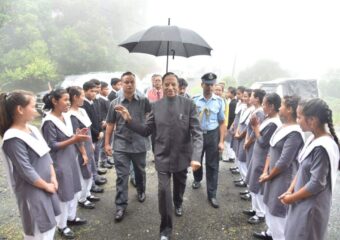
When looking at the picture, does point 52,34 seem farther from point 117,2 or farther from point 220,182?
point 220,182

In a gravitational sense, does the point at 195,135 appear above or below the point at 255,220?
above

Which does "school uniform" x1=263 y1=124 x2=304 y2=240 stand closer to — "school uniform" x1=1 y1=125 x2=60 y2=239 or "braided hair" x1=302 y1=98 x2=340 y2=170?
"braided hair" x1=302 y1=98 x2=340 y2=170

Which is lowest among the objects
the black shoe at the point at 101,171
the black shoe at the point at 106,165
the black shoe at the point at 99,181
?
the black shoe at the point at 106,165

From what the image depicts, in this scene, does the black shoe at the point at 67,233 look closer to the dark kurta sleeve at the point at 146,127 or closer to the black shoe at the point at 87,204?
the black shoe at the point at 87,204

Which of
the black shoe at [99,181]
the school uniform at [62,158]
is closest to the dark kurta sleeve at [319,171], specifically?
the school uniform at [62,158]

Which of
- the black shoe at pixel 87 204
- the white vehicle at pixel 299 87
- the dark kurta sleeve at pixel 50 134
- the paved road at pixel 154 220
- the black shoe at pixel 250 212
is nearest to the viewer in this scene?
the dark kurta sleeve at pixel 50 134

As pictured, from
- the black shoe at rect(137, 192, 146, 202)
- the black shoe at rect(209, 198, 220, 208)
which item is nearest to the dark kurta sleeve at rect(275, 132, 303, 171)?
the black shoe at rect(209, 198, 220, 208)

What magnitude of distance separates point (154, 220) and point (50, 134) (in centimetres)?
181

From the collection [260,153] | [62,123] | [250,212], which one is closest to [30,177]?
[62,123]

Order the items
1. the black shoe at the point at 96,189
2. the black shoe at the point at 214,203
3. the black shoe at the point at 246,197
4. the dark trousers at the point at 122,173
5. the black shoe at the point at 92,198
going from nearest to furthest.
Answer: the dark trousers at the point at 122,173
the black shoe at the point at 214,203
the black shoe at the point at 92,198
the black shoe at the point at 246,197
the black shoe at the point at 96,189

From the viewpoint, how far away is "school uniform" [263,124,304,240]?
2840mm

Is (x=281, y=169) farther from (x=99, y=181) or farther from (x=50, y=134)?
(x=99, y=181)

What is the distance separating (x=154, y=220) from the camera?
378cm

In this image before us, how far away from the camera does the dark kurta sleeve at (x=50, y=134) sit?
121 inches
